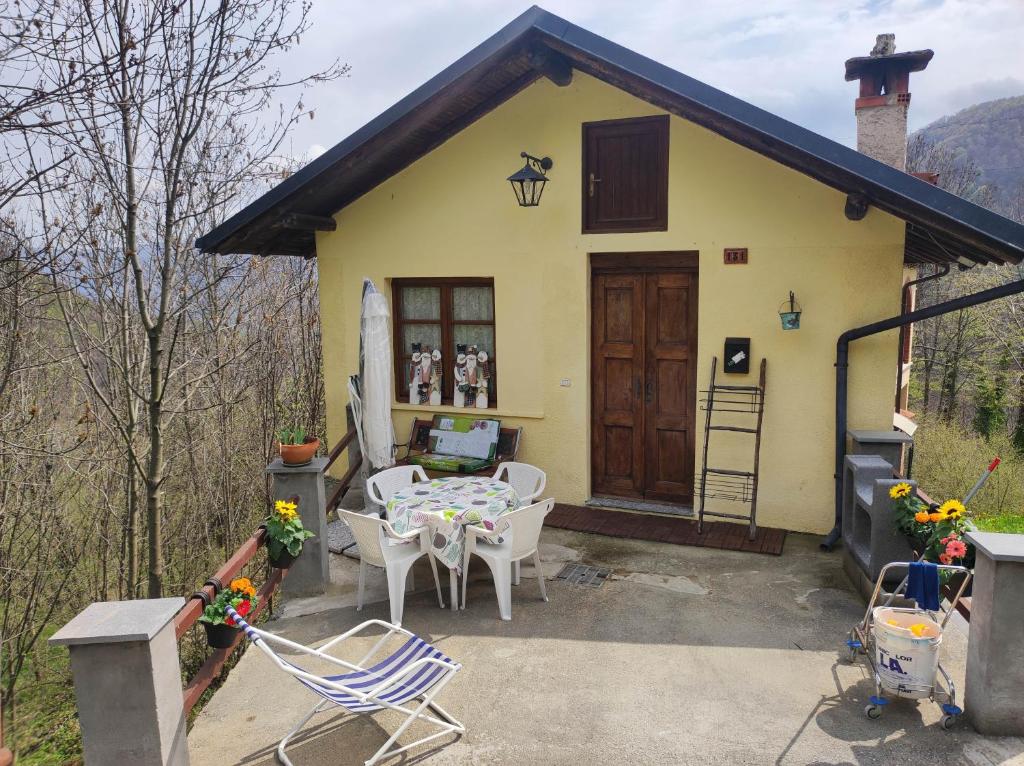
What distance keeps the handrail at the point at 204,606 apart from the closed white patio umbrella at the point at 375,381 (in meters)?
1.60

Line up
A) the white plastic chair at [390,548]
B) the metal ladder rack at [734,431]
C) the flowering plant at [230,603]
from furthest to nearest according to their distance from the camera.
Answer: the metal ladder rack at [734,431] → the white plastic chair at [390,548] → the flowering plant at [230,603]

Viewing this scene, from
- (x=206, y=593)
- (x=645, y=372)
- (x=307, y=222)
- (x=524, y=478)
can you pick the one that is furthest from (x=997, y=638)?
(x=307, y=222)

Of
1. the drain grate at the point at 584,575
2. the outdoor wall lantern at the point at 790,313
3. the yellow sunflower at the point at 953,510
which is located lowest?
the drain grate at the point at 584,575

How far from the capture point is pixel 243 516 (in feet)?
35.2

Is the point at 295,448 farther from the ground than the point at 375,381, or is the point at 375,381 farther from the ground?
the point at 375,381

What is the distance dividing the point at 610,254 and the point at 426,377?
2499 millimetres

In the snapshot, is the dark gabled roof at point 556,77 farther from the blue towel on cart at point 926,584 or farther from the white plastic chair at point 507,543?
the white plastic chair at point 507,543

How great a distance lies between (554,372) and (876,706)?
433 cm

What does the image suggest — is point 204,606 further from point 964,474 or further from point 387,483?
point 964,474

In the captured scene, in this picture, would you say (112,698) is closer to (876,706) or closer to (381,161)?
(876,706)

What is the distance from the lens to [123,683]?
3.11 meters

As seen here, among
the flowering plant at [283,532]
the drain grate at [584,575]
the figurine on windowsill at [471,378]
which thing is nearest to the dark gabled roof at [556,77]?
the figurine on windowsill at [471,378]

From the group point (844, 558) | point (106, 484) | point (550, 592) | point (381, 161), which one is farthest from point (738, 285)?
point (106, 484)

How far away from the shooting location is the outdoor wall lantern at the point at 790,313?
6484 mm
